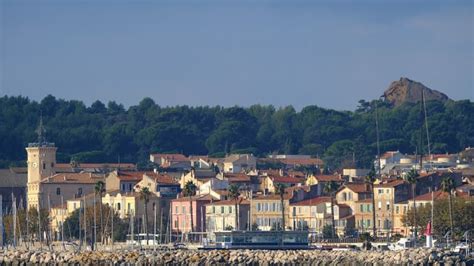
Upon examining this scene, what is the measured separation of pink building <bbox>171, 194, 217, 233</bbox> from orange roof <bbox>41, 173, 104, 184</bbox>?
11765 millimetres

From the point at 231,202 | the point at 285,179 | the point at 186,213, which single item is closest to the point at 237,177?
the point at 285,179

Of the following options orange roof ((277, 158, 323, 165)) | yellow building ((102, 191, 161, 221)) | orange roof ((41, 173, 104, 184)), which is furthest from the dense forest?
yellow building ((102, 191, 161, 221))

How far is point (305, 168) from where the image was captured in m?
144

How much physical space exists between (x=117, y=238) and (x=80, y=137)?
6921 centimetres

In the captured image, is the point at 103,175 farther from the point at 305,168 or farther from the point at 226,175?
the point at 305,168

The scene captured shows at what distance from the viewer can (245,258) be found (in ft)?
220

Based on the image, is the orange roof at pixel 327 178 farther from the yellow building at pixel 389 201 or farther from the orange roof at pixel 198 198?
the yellow building at pixel 389 201

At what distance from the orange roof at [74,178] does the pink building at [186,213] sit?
11.8 meters

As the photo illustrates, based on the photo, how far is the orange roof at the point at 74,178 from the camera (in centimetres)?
12125

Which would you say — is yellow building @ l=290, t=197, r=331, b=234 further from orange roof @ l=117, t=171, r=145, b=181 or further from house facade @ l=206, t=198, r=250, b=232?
orange roof @ l=117, t=171, r=145, b=181

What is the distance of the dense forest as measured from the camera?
16288cm

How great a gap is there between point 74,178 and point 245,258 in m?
56.0

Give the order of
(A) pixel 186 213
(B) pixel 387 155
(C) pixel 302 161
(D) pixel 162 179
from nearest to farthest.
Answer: (A) pixel 186 213 → (D) pixel 162 179 → (B) pixel 387 155 → (C) pixel 302 161

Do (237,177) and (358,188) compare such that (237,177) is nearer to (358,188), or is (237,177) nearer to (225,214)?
(225,214)
